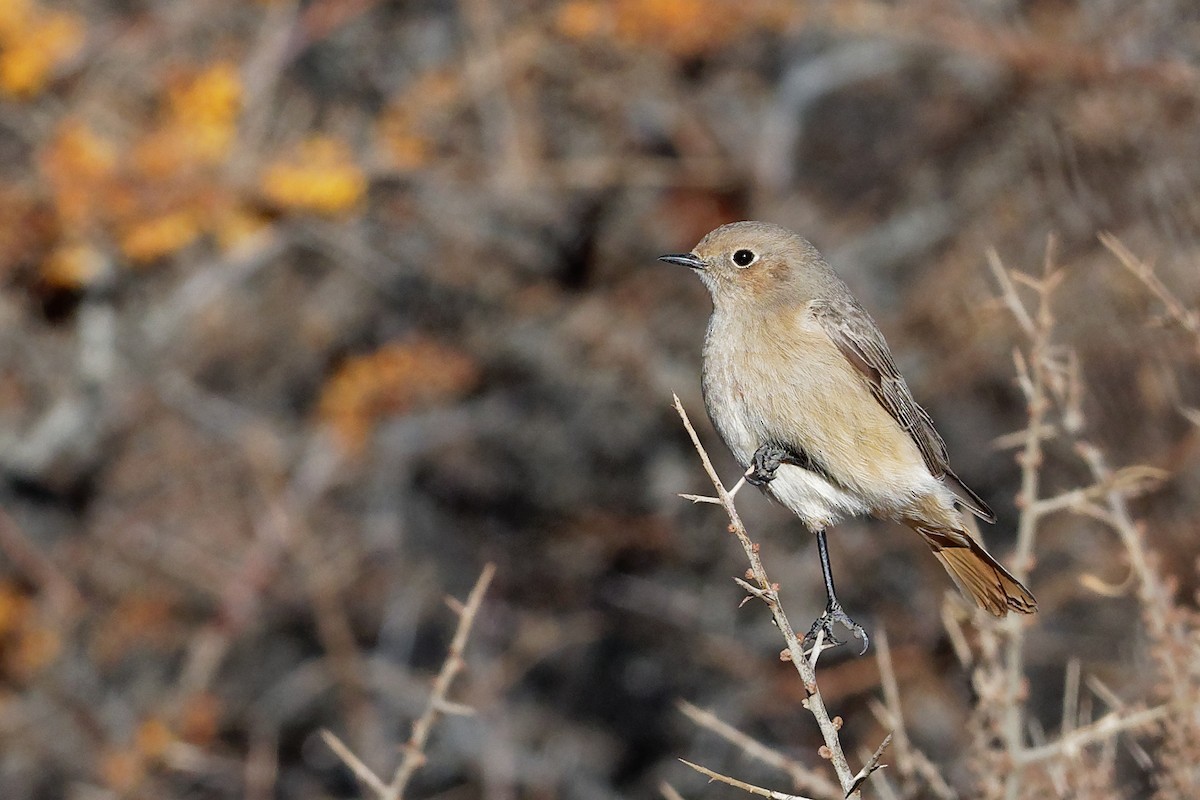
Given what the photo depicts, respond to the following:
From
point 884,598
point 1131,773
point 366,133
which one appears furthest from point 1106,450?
point 366,133

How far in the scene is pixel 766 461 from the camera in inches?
137

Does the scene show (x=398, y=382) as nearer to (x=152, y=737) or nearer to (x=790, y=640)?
(x=152, y=737)

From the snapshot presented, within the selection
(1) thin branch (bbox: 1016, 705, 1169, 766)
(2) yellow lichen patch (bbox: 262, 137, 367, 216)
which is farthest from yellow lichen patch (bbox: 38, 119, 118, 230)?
(1) thin branch (bbox: 1016, 705, 1169, 766)

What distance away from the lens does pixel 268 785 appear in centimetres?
812

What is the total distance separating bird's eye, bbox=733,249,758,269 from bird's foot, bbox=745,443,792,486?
69 cm

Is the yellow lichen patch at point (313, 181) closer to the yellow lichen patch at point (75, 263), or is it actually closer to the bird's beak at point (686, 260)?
the yellow lichen patch at point (75, 263)

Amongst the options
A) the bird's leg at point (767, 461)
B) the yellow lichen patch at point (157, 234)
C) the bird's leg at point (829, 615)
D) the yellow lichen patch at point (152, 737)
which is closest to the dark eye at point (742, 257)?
the bird's leg at point (767, 461)

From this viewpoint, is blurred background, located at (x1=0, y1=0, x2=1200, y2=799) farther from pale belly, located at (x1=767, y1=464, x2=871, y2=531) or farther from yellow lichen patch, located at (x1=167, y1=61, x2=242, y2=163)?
pale belly, located at (x1=767, y1=464, x2=871, y2=531)

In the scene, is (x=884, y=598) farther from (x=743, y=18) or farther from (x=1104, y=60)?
(x=743, y=18)

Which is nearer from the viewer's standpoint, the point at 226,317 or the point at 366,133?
the point at 366,133

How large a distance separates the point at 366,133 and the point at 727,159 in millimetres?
2812

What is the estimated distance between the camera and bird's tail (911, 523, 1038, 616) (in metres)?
3.14

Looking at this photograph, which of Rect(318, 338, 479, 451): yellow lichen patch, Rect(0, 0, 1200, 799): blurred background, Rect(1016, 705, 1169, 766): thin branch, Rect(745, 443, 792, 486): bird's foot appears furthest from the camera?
Rect(318, 338, 479, 451): yellow lichen patch

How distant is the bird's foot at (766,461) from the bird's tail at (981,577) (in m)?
0.50
